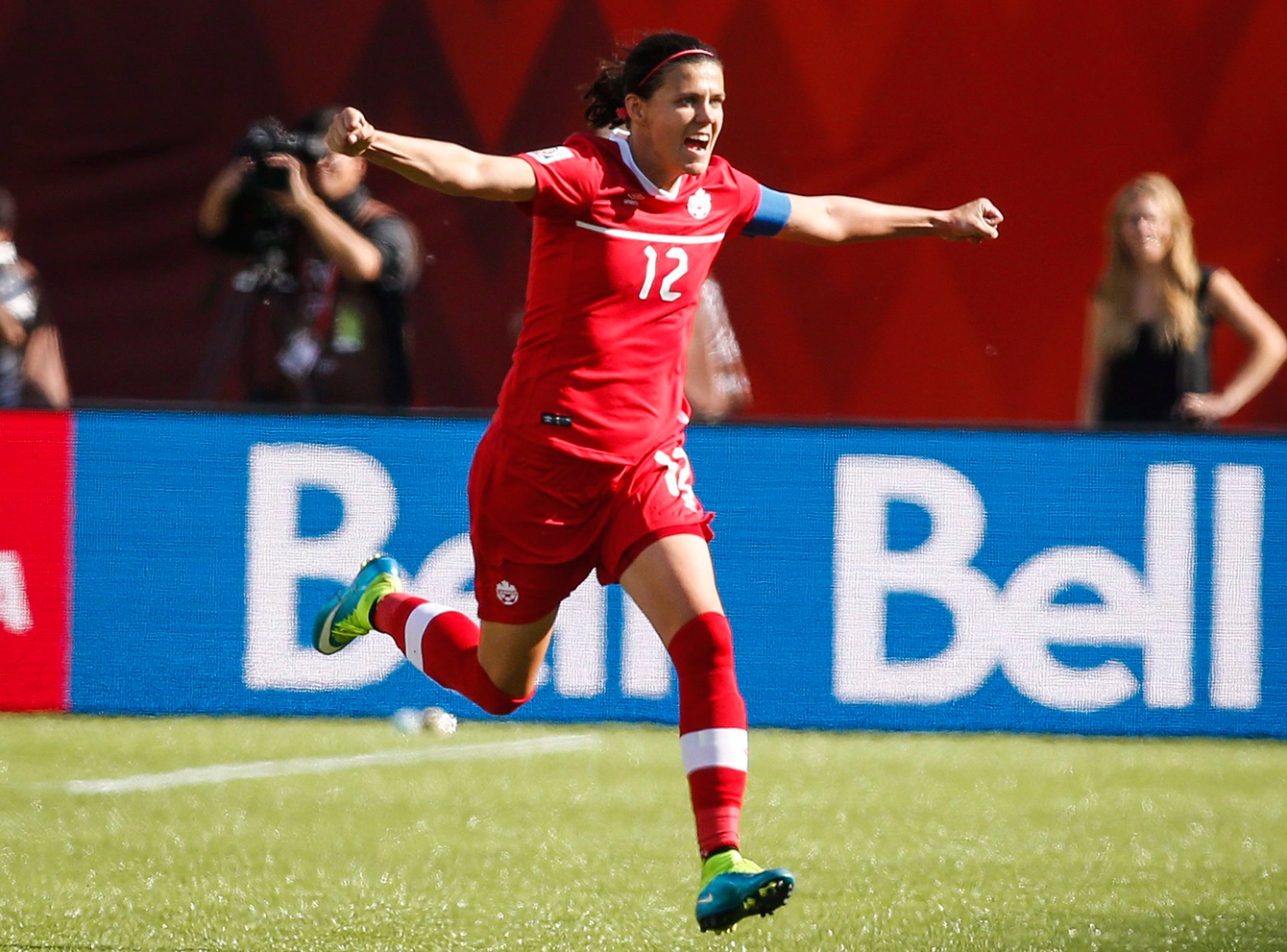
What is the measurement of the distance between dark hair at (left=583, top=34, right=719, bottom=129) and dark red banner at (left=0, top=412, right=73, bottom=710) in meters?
3.47

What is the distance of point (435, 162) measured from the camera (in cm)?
400

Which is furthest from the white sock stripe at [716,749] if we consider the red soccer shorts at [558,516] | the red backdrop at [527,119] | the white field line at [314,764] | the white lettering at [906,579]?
the red backdrop at [527,119]

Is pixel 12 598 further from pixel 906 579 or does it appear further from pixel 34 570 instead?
pixel 906 579

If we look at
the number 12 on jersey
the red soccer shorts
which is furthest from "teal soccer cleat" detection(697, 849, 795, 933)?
the number 12 on jersey

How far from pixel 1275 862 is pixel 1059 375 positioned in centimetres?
547

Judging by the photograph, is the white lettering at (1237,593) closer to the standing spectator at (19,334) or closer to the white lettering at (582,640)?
the white lettering at (582,640)

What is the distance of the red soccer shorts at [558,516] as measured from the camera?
452cm

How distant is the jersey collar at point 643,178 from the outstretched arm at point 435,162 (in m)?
0.33

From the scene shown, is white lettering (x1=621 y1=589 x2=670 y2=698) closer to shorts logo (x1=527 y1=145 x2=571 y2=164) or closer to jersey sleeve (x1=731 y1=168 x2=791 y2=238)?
jersey sleeve (x1=731 y1=168 x2=791 y2=238)

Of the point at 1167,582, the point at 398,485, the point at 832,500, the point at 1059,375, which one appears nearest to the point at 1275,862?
the point at 1167,582

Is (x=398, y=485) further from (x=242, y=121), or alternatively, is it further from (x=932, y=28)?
(x=932, y=28)

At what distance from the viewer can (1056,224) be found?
10.5 meters

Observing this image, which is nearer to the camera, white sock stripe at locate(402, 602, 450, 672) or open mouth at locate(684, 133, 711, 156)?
open mouth at locate(684, 133, 711, 156)

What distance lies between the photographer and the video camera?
776 centimetres
